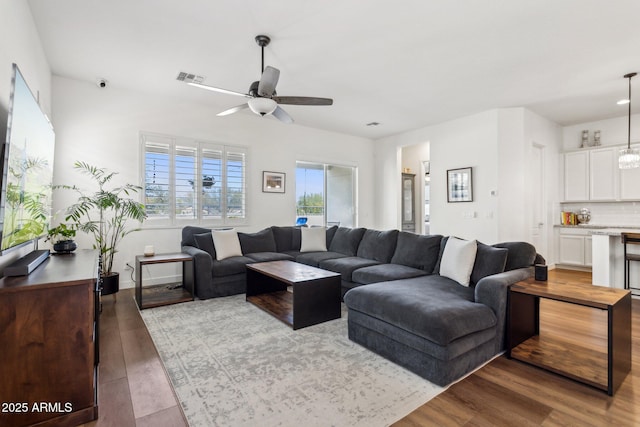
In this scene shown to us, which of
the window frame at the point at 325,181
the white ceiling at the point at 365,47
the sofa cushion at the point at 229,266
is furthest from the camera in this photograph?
the window frame at the point at 325,181

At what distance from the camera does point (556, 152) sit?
6.20 m

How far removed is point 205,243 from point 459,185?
4.53 metres

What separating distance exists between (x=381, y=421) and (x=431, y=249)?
2.26m

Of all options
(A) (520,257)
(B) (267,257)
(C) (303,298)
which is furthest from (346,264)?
(A) (520,257)

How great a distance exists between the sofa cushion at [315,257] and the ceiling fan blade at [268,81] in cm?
235

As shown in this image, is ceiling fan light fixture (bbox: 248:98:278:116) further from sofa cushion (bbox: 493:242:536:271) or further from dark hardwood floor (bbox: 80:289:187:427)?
sofa cushion (bbox: 493:242:536:271)

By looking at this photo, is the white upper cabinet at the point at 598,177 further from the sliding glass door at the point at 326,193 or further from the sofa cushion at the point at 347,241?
the sofa cushion at the point at 347,241

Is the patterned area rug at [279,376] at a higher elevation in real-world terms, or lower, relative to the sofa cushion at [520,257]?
lower

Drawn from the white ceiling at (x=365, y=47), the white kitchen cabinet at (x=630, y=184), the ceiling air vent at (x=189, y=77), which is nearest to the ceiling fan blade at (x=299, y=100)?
the white ceiling at (x=365, y=47)

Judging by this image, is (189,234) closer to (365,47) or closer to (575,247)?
(365,47)

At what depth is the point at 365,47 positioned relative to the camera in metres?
3.30

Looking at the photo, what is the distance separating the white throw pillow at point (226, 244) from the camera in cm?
443

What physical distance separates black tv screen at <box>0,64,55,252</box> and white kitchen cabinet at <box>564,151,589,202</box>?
7.95 metres

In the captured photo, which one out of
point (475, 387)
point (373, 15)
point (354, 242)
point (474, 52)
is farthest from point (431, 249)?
point (373, 15)
